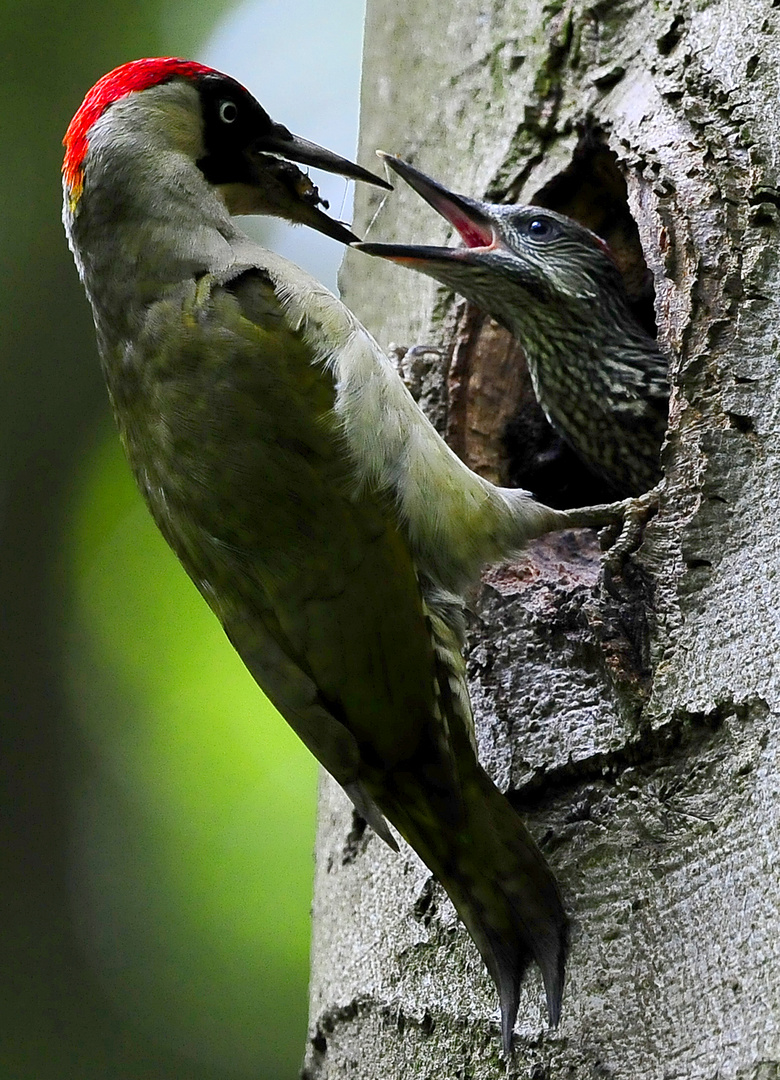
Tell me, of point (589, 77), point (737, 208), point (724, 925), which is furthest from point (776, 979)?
point (589, 77)

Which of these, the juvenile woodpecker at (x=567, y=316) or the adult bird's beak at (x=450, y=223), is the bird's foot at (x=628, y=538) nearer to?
the juvenile woodpecker at (x=567, y=316)

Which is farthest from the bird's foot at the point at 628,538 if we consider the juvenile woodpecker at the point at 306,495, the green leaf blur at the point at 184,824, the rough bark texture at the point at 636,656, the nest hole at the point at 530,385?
the green leaf blur at the point at 184,824

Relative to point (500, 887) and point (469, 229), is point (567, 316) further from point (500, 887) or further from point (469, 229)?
point (500, 887)

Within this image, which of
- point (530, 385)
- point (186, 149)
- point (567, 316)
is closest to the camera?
point (186, 149)

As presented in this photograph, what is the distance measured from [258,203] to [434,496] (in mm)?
857

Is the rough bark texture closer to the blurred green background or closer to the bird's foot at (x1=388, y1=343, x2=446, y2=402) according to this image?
the bird's foot at (x1=388, y1=343, x2=446, y2=402)

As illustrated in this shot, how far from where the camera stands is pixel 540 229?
279 centimetres

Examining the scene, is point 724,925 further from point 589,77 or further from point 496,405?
point 589,77

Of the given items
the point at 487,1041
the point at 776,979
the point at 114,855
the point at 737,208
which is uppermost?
the point at 737,208

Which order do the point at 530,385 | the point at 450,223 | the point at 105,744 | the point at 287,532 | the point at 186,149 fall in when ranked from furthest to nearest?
the point at 105,744 → the point at 530,385 → the point at 450,223 → the point at 186,149 → the point at 287,532

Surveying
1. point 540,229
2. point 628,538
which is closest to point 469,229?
point 540,229

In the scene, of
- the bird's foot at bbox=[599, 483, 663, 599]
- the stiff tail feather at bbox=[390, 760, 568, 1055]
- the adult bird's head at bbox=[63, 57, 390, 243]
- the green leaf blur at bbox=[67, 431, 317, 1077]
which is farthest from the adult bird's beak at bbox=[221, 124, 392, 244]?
the green leaf blur at bbox=[67, 431, 317, 1077]

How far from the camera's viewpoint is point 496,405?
2.84 m

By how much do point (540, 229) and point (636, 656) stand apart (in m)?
1.18
